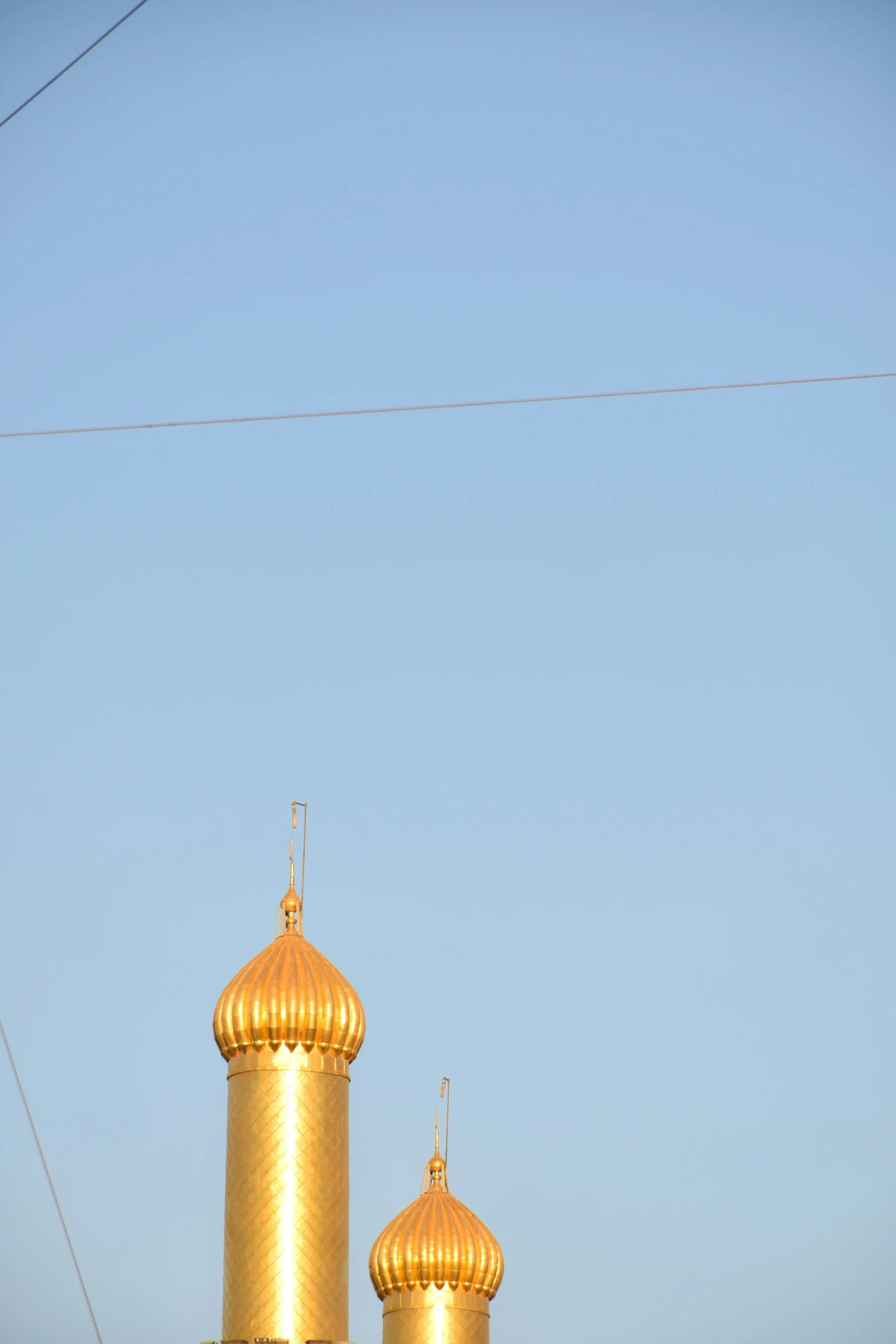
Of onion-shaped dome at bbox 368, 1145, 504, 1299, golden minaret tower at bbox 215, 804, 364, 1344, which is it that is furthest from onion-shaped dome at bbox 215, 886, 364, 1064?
onion-shaped dome at bbox 368, 1145, 504, 1299

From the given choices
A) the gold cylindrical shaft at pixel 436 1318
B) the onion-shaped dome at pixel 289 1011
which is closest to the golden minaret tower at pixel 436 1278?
the gold cylindrical shaft at pixel 436 1318

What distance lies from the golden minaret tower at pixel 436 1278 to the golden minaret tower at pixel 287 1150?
702 centimetres

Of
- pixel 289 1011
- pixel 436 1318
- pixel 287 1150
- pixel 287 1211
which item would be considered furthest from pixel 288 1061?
pixel 436 1318

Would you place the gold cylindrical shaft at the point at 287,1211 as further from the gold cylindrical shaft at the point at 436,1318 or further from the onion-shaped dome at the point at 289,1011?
the gold cylindrical shaft at the point at 436,1318

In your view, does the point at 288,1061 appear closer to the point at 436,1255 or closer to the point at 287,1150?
the point at 287,1150

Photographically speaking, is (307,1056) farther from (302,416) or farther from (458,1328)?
(458,1328)

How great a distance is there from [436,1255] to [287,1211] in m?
8.06

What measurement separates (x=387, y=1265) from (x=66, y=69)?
13.6 meters

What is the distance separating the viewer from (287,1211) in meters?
13.4

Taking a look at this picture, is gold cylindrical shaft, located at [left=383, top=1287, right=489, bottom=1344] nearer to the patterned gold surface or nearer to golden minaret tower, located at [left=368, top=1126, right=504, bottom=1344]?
golden minaret tower, located at [left=368, top=1126, right=504, bottom=1344]

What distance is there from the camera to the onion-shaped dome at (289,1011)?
14.4m

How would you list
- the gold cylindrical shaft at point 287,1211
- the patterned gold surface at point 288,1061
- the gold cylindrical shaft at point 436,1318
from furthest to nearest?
the gold cylindrical shaft at point 436,1318
the patterned gold surface at point 288,1061
the gold cylindrical shaft at point 287,1211

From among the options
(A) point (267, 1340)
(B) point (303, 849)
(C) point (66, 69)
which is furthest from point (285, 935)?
(C) point (66, 69)

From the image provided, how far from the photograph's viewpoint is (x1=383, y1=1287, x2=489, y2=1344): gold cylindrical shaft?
2062cm
